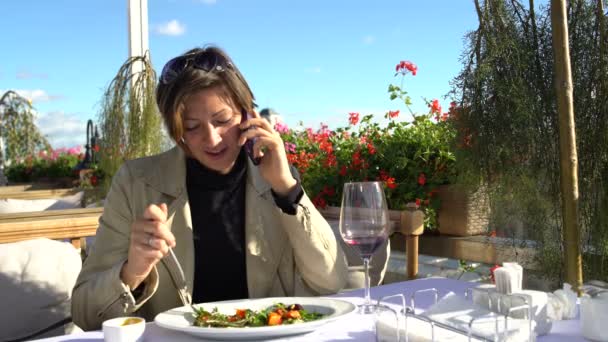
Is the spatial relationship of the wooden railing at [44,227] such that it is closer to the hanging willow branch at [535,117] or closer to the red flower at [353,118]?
the hanging willow branch at [535,117]

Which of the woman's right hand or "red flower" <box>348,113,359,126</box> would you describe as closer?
the woman's right hand

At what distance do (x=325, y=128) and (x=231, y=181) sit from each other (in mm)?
2912

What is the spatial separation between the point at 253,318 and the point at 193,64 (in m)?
0.81

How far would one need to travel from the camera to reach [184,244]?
1.64 metres

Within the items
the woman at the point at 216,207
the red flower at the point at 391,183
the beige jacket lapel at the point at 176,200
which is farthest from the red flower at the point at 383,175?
the beige jacket lapel at the point at 176,200

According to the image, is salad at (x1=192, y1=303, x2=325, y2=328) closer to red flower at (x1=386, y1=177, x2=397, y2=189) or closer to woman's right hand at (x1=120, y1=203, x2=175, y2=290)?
woman's right hand at (x1=120, y1=203, x2=175, y2=290)

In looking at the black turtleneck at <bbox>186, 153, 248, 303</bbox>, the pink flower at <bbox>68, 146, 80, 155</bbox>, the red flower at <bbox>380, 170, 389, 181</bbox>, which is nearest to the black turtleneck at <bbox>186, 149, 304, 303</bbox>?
the black turtleneck at <bbox>186, 153, 248, 303</bbox>

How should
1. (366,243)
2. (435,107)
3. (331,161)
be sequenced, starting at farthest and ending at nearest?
(331,161), (435,107), (366,243)

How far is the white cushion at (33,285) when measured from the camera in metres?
1.78

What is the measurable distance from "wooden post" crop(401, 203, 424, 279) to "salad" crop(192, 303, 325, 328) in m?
1.21

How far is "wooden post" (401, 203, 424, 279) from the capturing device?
91.0 inches

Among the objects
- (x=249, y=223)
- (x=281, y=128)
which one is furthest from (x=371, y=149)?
(x=281, y=128)

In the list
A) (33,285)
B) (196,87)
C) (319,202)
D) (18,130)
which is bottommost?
(33,285)

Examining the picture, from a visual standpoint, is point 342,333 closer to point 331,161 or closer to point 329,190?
point 329,190
